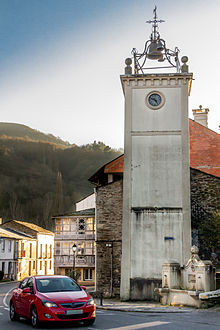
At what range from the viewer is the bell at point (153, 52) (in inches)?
1020

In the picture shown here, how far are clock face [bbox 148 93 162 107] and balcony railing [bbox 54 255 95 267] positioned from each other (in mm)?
23029

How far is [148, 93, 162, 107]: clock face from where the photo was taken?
1015 inches

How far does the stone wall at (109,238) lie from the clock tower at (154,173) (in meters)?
1.91

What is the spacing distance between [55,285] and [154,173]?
45.1 ft

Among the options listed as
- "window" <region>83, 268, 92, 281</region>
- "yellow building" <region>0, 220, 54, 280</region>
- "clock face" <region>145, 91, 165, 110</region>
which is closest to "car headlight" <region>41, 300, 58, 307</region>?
"clock face" <region>145, 91, 165, 110</region>

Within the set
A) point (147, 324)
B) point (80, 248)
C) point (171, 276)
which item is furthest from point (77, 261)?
point (147, 324)

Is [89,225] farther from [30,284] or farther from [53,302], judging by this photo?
[53,302]

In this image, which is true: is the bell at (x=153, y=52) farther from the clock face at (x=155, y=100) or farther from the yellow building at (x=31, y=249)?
the yellow building at (x=31, y=249)

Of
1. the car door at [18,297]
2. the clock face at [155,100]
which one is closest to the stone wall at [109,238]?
the clock face at [155,100]

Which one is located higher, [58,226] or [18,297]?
[58,226]

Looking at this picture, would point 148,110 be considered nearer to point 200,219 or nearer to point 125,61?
point 125,61

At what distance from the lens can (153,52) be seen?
2594cm

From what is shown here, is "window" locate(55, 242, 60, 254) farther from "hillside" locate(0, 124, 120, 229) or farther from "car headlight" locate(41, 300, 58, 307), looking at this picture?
"hillside" locate(0, 124, 120, 229)

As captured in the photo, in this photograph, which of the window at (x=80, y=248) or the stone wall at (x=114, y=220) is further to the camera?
the window at (x=80, y=248)
